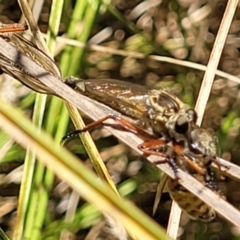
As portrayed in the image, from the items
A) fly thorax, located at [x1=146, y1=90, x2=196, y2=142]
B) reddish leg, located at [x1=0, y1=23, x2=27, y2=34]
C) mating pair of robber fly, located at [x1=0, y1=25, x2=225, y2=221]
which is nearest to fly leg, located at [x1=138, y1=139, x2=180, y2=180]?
mating pair of robber fly, located at [x1=0, y1=25, x2=225, y2=221]

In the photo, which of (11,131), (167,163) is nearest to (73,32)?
(167,163)

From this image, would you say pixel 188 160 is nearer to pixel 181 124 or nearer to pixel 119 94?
pixel 181 124

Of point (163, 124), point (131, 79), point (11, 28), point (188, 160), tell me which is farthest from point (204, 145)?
point (131, 79)

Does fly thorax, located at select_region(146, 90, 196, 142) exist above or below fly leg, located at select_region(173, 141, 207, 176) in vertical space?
above

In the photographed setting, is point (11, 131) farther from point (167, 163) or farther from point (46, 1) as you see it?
point (46, 1)

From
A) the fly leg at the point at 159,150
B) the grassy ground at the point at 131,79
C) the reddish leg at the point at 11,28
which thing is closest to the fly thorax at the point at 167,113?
the fly leg at the point at 159,150

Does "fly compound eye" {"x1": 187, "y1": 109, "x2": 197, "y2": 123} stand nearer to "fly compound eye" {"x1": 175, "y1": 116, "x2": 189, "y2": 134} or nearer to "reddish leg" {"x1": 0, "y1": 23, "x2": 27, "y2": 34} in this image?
"fly compound eye" {"x1": 175, "y1": 116, "x2": 189, "y2": 134}

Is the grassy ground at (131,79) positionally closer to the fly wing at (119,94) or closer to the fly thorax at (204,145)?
the fly wing at (119,94)

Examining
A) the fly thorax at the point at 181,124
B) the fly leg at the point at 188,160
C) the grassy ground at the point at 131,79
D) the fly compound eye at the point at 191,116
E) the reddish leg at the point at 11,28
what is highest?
the reddish leg at the point at 11,28
